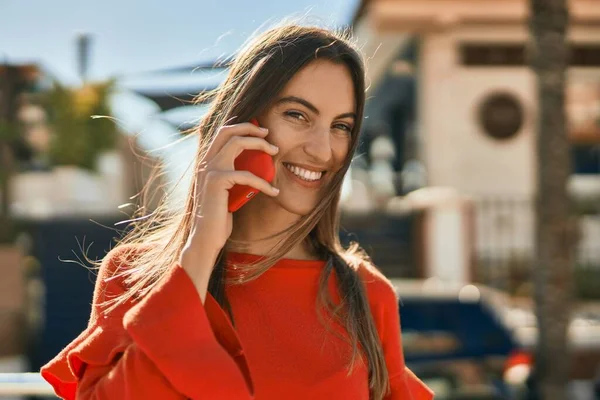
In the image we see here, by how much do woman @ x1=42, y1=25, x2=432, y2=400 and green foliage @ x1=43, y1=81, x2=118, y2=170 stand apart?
17.8 metres

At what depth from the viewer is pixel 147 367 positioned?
155 centimetres

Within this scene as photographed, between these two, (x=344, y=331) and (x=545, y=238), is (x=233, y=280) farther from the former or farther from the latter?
(x=545, y=238)

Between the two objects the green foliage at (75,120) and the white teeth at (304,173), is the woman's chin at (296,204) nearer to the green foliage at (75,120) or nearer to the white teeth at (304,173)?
the white teeth at (304,173)

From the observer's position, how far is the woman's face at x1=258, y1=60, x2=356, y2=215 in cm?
187

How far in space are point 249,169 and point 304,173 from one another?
230 millimetres

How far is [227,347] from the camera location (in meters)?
1.70

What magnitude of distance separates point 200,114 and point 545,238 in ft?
19.1

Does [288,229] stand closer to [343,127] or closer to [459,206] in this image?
[343,127]

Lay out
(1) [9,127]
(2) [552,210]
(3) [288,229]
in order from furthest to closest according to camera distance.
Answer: (1) [9,127] < (2) [552,210] < (3) [288,229]

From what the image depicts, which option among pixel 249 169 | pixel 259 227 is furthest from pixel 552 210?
pixel 249 169

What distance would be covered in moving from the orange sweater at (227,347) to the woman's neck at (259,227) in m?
0.04

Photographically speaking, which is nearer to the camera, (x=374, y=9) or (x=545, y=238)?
(x=545, y=238)

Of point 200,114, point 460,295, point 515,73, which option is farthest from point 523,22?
point 200,114

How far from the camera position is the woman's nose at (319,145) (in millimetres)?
1886
